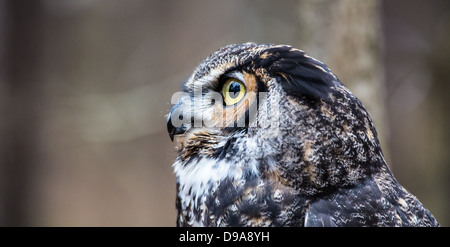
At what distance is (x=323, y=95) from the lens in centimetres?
145

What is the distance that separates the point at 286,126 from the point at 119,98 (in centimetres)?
417

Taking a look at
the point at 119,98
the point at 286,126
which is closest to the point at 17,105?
the point at 119,98

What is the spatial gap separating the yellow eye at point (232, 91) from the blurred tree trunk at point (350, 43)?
1.43 metres

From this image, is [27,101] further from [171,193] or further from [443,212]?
[443,212]

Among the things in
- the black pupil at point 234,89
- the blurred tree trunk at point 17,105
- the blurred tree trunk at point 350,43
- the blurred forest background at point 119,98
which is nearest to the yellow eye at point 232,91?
the black pupil at point 234,89

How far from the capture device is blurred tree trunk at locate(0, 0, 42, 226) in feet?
16.3

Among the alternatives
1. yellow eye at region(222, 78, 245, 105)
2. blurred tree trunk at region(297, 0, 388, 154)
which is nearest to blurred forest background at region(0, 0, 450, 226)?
blurred tree trunk at region(297, 0, 388, 154)

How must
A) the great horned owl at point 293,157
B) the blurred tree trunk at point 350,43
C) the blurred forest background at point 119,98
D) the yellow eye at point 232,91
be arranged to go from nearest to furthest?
the great horned owl at point 293,157 < the yellow eye at point 232,91 < the blurred tree trunk at point 350,43 < the blurred forest background at point 119,98

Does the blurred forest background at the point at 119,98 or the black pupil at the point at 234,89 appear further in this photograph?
the blurred forest background at the point at 119,98

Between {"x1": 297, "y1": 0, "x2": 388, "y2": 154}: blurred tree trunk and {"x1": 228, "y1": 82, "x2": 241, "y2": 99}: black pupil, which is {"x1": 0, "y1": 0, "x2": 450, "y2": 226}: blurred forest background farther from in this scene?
{"x1": 228, "y1": 82, "x2": 241, "y2": 99}: black pupil

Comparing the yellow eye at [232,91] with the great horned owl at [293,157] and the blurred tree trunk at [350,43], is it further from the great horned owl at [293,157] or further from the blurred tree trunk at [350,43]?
the blurred tree trunk at [350,43]

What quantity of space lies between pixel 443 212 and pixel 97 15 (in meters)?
4.51

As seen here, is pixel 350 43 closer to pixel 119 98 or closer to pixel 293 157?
pixel 293 157

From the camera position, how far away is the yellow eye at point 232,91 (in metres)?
1.59
